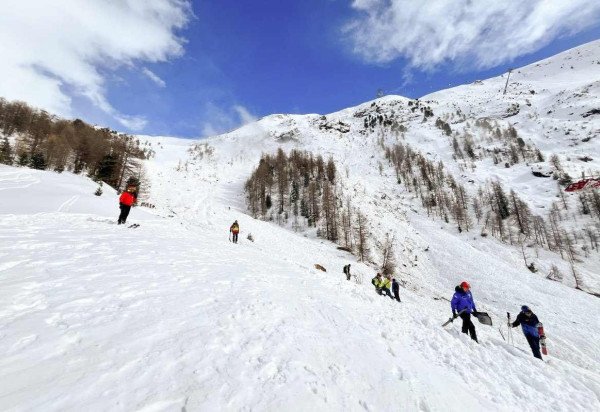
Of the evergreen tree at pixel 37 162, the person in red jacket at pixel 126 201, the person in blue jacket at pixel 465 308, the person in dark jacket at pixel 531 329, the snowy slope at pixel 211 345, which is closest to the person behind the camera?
the snowy slope at pixel 211 345

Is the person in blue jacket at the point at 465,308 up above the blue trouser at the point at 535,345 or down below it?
above

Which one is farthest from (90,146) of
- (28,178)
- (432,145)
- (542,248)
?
(432,145)

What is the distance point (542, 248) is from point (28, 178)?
9056 cm

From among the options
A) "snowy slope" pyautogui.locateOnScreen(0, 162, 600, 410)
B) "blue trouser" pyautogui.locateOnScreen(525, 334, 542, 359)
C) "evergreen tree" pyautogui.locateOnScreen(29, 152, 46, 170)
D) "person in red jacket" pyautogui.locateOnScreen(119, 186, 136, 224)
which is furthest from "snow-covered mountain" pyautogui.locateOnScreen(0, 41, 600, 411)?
"evergreen tree" pyautogui.locateOnScreen(29, 152, 46, 170)

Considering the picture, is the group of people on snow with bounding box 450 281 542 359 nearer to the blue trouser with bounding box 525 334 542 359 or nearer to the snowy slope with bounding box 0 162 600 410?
the blue trouser with bounding box 525 334 542 359

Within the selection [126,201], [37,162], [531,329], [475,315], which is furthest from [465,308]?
[37,162]

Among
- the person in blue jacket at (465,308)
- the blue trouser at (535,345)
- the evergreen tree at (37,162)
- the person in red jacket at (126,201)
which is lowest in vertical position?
the blue trouser at (535,345)

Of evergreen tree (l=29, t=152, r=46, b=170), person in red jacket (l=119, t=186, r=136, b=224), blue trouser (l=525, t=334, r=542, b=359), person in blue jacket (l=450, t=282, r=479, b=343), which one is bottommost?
blue trouser (l=525, t=334, r=542, b=359)

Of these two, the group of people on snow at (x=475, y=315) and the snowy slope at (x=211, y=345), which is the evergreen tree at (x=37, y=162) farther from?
the group of people on snow at (x=475, y=315)

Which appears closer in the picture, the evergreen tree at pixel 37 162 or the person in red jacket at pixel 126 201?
the person in red jacket at pixel 126 201

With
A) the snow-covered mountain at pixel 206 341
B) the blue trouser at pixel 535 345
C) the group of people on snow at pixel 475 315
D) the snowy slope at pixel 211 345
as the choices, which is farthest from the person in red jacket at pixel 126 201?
the blue trouser at pixel 535 345

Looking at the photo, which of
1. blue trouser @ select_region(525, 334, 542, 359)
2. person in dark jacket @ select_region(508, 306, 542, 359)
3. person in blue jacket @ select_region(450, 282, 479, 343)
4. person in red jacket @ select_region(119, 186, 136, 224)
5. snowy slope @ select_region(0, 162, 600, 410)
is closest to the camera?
snowy slope @ select_region(0, 162, 600, 410)

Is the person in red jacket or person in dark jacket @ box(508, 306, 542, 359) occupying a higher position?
the person in red jacket

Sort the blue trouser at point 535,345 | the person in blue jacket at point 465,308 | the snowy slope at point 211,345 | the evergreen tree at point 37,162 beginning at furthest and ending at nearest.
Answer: the evergreen tree at point 37,162
the person in blue jacket at point 465,308
the blue trouser at point 535,345
the snowy slope at point 211,345
